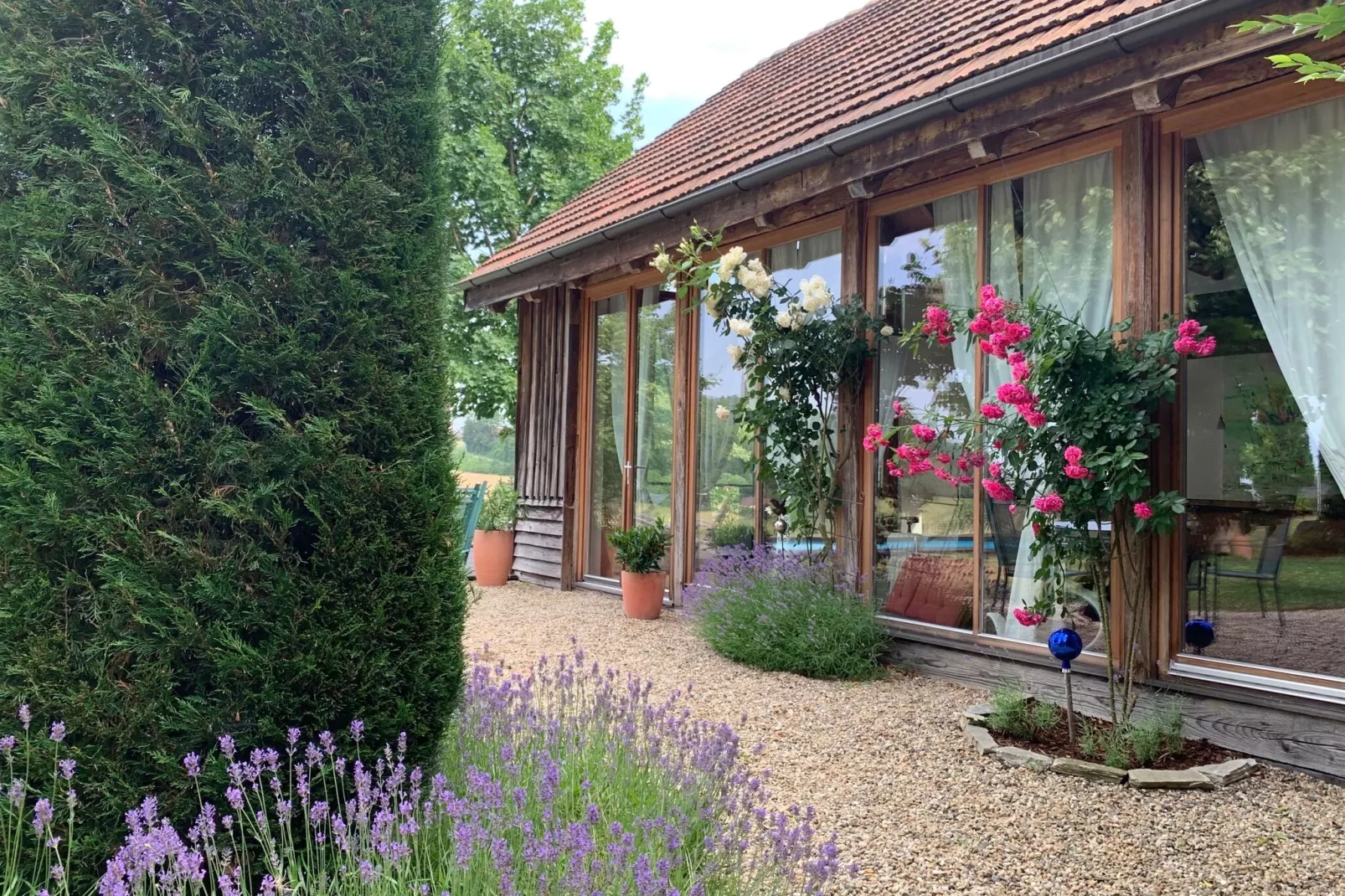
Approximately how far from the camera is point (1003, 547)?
4465mm

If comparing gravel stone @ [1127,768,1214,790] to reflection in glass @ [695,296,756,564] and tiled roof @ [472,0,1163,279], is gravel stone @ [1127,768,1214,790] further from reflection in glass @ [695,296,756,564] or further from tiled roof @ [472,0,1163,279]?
reflection in glass @ [695,296,756,564]

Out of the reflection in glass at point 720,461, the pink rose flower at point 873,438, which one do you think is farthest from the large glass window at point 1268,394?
the reflection in glass at point 720,461

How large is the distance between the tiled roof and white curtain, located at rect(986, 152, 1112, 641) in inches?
27.3

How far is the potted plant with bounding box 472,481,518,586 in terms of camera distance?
8938mm

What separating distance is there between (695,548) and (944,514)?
2.49 m

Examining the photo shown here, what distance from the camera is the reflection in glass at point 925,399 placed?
4.72 m

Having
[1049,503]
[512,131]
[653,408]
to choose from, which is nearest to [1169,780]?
[1049,503]

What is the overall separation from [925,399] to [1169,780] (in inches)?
93.2

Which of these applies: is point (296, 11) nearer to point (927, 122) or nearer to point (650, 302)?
point (927, 122)

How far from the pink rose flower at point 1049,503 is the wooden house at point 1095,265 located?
579 mm

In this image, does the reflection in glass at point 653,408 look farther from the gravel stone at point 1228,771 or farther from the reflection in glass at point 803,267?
the gravel stone at point 1228,771

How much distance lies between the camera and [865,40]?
7.04 m

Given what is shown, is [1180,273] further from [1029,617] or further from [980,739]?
[980,739]

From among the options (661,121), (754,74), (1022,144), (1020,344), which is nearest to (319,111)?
(1020,344)
